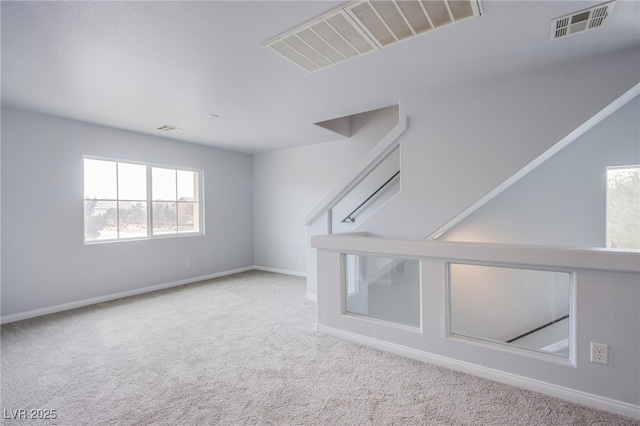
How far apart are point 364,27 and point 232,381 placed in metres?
2.73

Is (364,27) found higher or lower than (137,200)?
higher

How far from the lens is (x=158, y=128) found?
15.1 feet

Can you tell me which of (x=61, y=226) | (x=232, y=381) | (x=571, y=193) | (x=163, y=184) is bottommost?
(x=232, y=381)

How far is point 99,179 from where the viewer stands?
14.6 feet

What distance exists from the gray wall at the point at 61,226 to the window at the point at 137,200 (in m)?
0.16

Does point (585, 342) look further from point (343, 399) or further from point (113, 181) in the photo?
point (113, 181)

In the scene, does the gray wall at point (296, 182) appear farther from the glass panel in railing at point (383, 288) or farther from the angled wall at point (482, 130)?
the glass panel in railing at point (383, 288)

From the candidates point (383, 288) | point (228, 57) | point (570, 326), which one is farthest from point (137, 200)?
point (570, 326)

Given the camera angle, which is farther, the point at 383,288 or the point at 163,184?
the point at 163,184

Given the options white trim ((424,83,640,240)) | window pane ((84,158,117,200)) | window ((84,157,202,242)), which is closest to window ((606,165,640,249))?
white trim ((424,83,640,240))

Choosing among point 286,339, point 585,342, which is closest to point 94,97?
point 286,339

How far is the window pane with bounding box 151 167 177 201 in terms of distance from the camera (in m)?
5.14

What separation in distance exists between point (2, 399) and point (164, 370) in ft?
3.29

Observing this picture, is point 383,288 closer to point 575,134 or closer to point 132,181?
point 575,134
